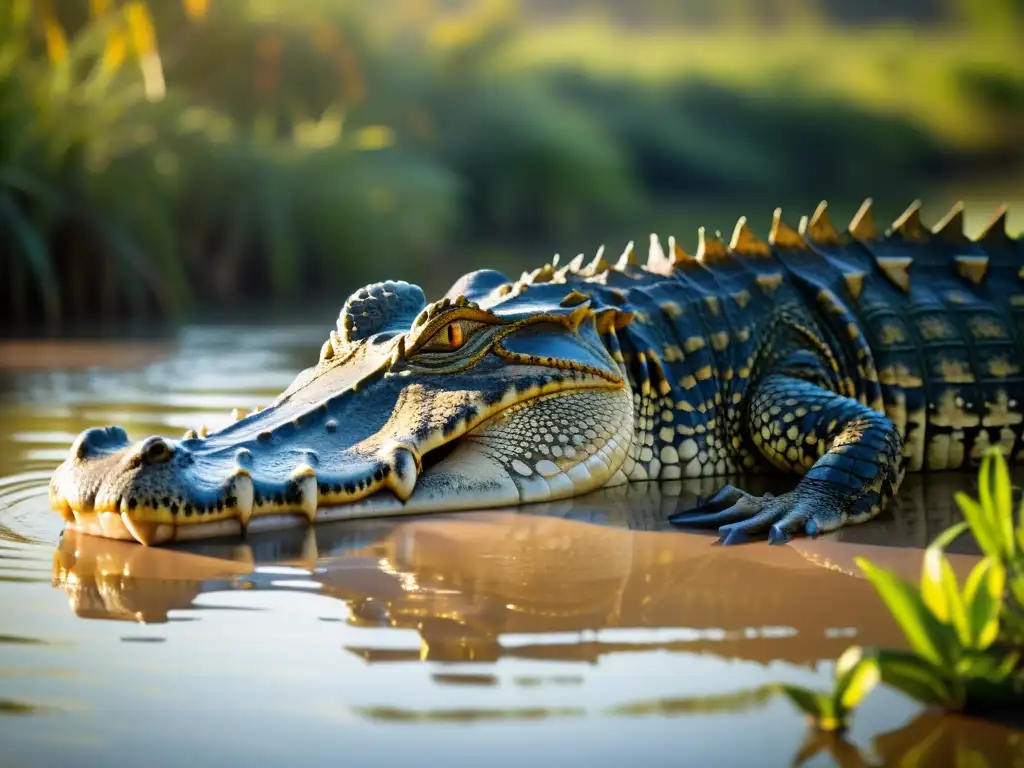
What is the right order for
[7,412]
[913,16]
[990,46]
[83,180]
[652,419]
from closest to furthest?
[652,419] → [7,412] → [83,180] → [990,46] → [913,16]

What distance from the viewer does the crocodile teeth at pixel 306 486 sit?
10.3ft

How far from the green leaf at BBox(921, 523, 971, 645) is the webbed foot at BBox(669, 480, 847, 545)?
45.6 inches

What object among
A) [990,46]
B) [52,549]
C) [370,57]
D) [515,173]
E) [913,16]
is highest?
[913,16]

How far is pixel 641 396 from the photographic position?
3945 millimetres

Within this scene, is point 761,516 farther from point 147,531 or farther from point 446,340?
point 147,531

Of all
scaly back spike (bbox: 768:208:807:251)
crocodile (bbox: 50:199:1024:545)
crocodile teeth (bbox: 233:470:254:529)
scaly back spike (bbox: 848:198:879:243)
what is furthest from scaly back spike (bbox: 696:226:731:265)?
crocodile teeth (bbox: 233:470:254:529)

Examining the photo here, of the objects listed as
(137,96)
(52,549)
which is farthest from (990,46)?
(52,549)

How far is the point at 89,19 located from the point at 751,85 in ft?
39.9

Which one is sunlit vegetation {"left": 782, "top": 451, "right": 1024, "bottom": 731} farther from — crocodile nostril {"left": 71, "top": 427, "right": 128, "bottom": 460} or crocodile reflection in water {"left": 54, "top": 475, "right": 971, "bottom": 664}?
crocodile nostril {"left": 71, "top": 427, "right": 128, "bottom": 460}

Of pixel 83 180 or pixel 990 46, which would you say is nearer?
pixel 83 180

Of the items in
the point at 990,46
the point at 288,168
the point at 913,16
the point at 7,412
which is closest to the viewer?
the point at 7,412

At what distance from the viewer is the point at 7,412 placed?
202 inches

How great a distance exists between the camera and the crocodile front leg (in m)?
3.34

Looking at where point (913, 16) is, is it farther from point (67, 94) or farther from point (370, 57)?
point (67, 94)
